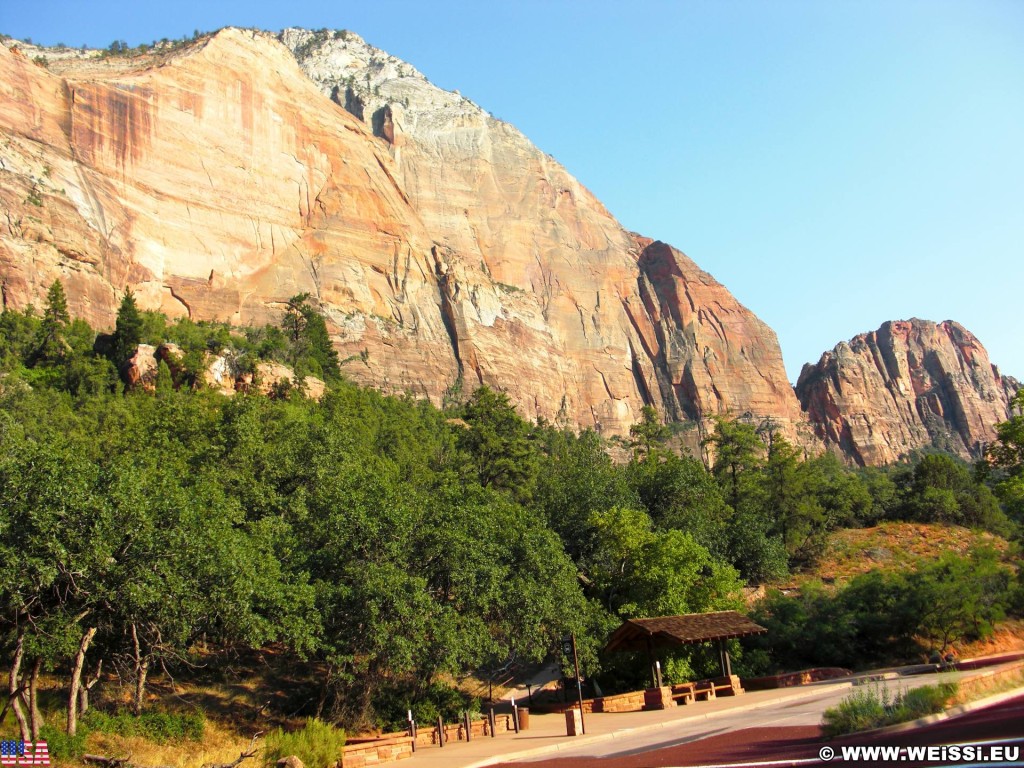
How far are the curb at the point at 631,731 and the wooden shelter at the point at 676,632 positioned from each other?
3.25m

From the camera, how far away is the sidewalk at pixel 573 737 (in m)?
18.6

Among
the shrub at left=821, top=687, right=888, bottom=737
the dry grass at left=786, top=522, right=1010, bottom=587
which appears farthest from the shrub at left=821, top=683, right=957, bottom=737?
the dry grass at left=786, top=522, right=1010, bottom=587

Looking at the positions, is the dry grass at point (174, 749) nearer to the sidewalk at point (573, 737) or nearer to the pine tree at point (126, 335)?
the sidewalk at point (573, 737)

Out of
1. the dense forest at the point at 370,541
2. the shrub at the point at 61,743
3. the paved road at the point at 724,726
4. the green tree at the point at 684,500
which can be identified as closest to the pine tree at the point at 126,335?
the dense forest at the point at 370,541

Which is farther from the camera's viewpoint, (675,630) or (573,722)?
(675,630)

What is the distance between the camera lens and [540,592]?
27.0 metres

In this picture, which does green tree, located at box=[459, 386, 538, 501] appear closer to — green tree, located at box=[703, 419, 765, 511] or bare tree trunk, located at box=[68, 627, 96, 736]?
green tree, located at box=[703, 419, 765, 511]

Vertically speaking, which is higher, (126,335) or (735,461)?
(126,335)

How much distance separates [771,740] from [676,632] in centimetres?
1309

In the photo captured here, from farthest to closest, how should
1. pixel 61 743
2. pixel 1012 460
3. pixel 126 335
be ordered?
pixel 126 335, pixel 1012 460, pixel 61 743

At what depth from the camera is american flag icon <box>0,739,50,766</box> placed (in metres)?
14.8

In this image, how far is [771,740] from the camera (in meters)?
14.4

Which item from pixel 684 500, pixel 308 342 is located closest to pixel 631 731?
pixel 684 500

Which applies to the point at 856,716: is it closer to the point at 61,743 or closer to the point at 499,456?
the point at 61,743
